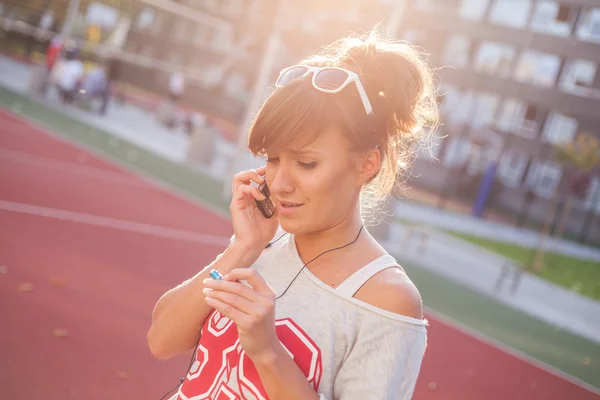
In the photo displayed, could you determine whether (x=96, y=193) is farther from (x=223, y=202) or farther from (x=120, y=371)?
(x=120, y=371)

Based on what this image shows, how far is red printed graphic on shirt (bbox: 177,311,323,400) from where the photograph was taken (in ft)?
6.37

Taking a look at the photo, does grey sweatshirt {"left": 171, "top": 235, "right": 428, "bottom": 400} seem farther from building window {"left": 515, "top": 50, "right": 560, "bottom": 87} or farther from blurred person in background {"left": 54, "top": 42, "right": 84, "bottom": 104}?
building window {"left": 515, "top": 50, "right": 560, "bottom": 87}

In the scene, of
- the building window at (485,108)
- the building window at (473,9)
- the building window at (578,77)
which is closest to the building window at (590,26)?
the building window at (578,77)

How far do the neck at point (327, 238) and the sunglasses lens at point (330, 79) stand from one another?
440mm

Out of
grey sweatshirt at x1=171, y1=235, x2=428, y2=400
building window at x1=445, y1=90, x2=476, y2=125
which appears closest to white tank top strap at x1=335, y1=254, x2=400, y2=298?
grey sweatshirt at x1=171, y1=235, x2=428, y2=400

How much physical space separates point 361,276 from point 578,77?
1556 inches

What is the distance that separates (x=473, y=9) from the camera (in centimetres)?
4050

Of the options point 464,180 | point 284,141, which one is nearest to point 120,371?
point 284,141

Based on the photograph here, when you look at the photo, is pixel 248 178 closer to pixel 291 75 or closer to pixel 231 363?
→ pixel 291 75

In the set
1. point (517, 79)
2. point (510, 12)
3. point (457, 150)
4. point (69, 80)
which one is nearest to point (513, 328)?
point (69, 80)

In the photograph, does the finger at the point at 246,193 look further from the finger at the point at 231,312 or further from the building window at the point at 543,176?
the building window at the point at 543,176

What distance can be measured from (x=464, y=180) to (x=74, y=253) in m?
27.0

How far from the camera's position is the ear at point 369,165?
213cm

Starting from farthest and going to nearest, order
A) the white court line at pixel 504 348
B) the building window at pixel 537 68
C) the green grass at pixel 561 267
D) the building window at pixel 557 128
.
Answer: the building window at pixel 537 68, the building window at pixel 557 128, the green grass at pixel 561 267, the white court line at pixel 504 348
